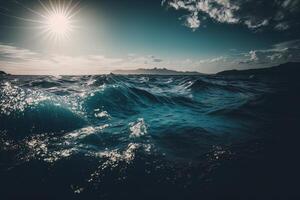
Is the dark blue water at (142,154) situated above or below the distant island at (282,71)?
below

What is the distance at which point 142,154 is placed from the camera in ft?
15.9

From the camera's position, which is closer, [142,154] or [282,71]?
[142,154]

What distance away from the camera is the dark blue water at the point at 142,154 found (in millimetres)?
3508

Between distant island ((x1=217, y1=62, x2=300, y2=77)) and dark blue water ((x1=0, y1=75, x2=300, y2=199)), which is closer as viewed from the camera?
dark blue water ((x1=0, y1=75, x2=300, y2=199))

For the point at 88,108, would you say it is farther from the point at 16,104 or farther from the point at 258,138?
the point at 258,138

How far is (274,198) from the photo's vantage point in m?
3.23

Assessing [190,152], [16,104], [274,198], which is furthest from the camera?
[16,104]

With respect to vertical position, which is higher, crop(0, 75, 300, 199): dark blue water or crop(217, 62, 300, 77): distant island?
crop(217, 62, 300, 77): distant island

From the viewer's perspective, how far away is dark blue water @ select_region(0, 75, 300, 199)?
351 centimetres

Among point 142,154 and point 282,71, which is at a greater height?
point 282,71

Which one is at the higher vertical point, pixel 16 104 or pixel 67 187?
pixel 16 104

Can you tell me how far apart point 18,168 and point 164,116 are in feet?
21.0

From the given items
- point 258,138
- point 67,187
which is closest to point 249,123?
point 258,138

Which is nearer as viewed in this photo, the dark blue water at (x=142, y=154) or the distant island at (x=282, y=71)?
the dark blue water at (x=142, y=154)
